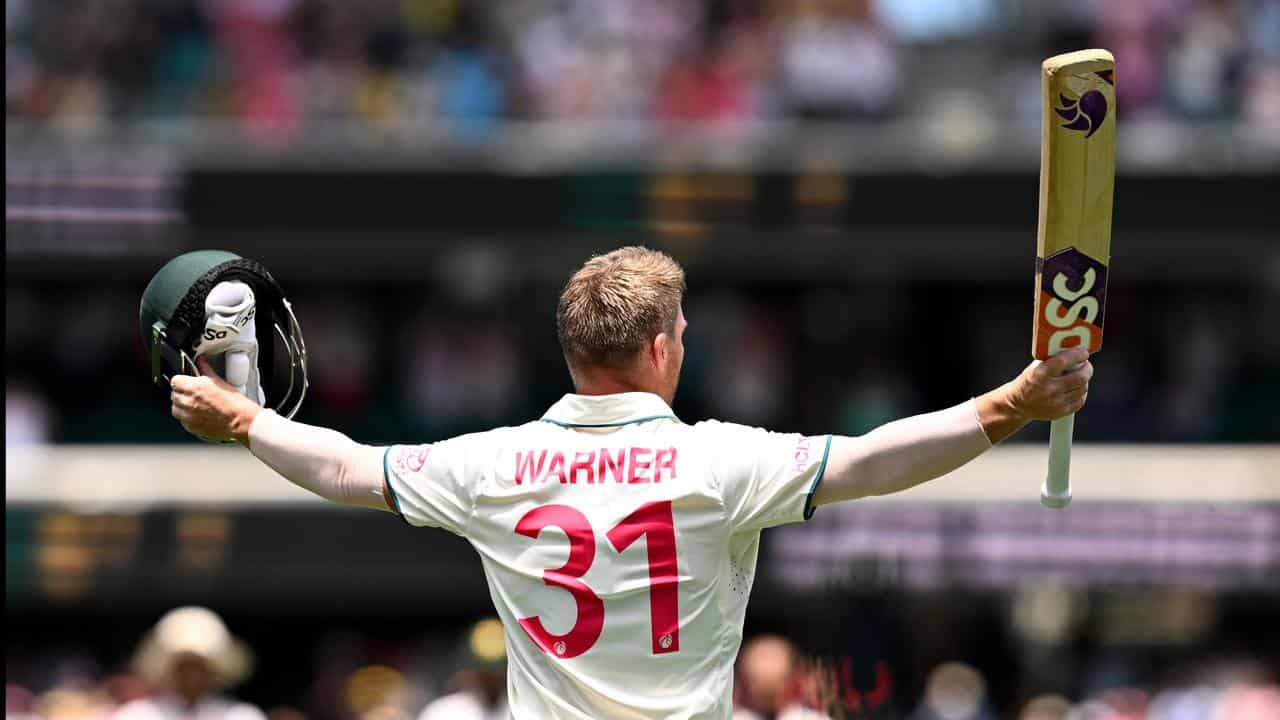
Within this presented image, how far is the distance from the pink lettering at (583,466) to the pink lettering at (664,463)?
0.10 m

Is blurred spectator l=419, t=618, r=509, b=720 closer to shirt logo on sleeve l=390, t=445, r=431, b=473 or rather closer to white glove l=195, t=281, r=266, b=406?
white glove l=195, t=281, r=266, b=406

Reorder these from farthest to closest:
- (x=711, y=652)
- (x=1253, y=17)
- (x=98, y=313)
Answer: (x=98, y=313) < (x=1253, y=17) < (x=711, y=652)

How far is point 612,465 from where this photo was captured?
11.2ft

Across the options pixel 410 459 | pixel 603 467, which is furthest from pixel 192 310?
pixel 603 467

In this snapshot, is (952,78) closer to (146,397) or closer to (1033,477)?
(1033,477)

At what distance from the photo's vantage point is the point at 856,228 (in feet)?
41.4

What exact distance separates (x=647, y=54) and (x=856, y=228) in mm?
1711

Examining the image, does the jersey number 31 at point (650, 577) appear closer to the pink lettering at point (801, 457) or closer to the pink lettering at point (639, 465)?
the pink lettering at point (639, 465)

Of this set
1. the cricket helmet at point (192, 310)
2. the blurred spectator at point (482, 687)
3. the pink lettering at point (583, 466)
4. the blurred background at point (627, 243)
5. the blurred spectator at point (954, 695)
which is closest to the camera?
the pink lettering at point (583, 466)

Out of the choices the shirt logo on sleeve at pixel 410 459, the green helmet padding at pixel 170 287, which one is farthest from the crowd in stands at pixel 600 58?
the shirt logo on sleeve at pixel 410 459

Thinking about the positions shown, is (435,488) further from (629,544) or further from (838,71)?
(838,71)

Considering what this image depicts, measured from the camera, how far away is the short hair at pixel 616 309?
3408 mm

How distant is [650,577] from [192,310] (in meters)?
0.96

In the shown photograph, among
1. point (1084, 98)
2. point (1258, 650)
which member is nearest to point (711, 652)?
point (1084, 98)
